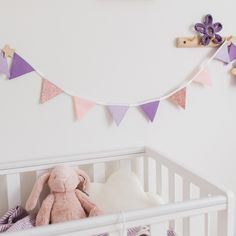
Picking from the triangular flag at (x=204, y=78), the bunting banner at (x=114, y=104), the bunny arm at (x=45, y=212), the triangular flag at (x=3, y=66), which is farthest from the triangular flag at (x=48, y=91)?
the triangular flag at (x=204, y=78)

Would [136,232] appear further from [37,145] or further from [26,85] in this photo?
[26,85]

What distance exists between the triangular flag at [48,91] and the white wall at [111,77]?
20 mm

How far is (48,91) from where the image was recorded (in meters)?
1.42

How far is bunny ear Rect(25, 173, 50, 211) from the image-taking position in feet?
4.33

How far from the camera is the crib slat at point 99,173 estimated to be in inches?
60.4

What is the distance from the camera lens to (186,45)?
1.59 m

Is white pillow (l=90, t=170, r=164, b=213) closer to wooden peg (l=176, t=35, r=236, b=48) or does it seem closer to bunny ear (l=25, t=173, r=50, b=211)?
bunny ear (l=25, t=173, r=50, b=211)

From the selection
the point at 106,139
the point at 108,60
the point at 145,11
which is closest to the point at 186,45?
the point at 145,11

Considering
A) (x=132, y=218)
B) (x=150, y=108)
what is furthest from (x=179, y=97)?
(x=132, y=218)

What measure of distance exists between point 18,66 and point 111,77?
0.35 m

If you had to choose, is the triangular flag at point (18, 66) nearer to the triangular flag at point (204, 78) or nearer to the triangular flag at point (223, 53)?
the triangular flag at point (204, 78)

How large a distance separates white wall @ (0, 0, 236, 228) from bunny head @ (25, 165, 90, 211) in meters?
0.12

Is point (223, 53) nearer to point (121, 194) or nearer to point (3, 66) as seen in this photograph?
point (121, 194)

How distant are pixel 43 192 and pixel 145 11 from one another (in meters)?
0.78
